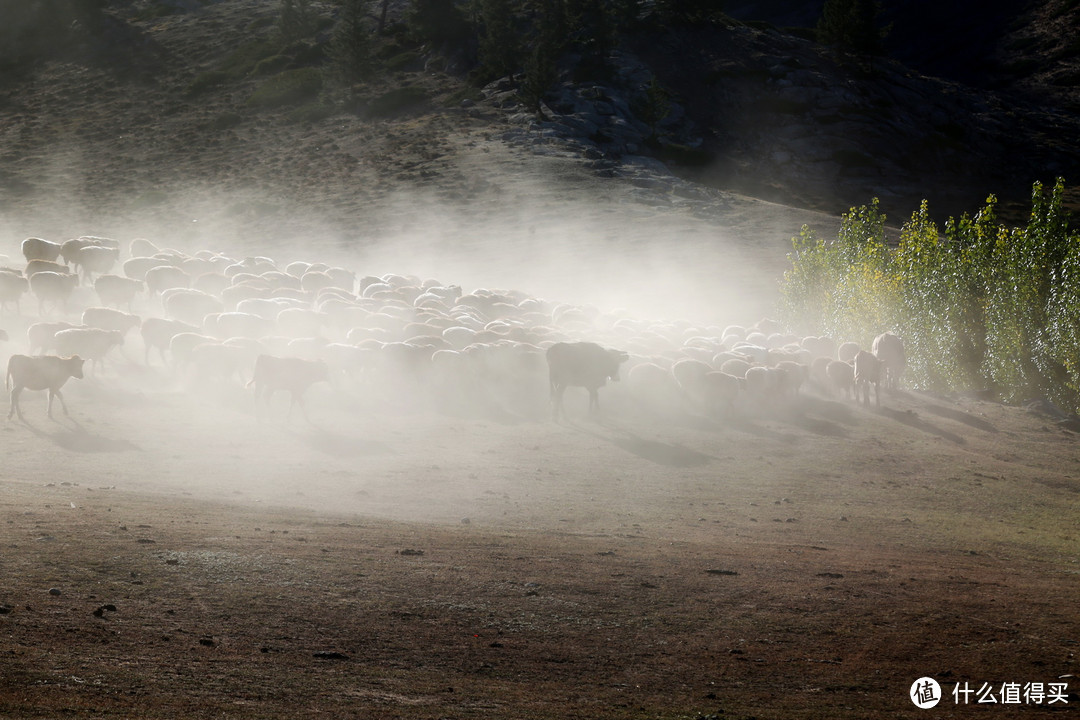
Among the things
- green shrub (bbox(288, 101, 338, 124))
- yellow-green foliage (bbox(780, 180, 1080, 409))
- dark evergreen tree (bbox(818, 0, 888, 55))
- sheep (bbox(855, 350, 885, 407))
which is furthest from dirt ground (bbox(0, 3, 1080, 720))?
dark evergreen tree (bbox(818, 0, 888, 55))

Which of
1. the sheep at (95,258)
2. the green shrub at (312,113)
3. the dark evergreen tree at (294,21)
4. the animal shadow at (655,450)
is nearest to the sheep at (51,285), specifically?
the sheep at (95,258)

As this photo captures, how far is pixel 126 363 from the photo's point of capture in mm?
26828

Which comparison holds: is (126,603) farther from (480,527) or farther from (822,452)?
(822,452)

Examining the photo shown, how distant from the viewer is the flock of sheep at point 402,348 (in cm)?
2538

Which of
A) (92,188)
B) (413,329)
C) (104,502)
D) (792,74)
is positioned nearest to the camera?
(104,502)

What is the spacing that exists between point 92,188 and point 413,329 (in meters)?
64.6

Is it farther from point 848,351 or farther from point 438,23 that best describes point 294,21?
point 848,351

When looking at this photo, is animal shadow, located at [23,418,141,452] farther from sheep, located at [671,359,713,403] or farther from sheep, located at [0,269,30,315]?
sheep, located at [671,359,713,403]

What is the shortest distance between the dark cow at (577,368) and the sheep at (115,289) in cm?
1617

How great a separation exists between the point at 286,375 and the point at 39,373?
219 inches

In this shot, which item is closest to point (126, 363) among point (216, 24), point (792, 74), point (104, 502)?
point (104, 502)

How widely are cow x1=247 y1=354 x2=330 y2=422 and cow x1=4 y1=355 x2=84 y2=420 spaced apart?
4.21 meters

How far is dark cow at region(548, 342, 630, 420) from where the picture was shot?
83.4 feet

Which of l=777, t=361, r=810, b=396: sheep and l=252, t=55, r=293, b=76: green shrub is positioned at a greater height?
l=252, t=55, r=293, b=76: green shrub
